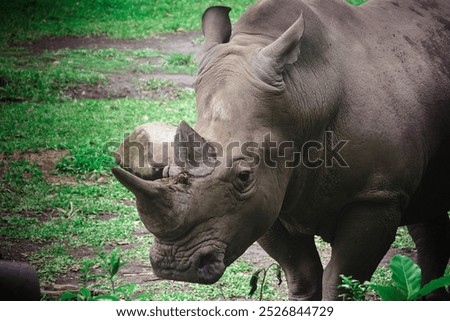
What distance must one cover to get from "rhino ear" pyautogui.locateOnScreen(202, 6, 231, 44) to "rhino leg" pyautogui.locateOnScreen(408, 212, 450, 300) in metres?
2.34

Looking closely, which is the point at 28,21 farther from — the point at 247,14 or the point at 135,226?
the point at 247,14

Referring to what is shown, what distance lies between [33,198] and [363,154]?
4.11 metres

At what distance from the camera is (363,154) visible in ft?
17.0

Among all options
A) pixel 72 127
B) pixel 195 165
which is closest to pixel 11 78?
pixel 72 127

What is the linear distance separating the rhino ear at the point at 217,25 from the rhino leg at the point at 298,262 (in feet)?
4.17

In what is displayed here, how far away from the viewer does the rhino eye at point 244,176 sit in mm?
4621

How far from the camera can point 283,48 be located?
486 centimetres

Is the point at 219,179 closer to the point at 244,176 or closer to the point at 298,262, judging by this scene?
the point at 244,176

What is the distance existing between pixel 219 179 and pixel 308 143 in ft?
2.70

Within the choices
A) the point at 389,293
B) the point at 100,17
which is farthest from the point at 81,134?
the point at 389,293

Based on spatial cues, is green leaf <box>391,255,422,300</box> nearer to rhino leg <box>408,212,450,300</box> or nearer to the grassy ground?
the grassy ground

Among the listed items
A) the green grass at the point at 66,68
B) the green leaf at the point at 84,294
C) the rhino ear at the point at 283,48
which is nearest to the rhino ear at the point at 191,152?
the rhino ear at the point at 283,48

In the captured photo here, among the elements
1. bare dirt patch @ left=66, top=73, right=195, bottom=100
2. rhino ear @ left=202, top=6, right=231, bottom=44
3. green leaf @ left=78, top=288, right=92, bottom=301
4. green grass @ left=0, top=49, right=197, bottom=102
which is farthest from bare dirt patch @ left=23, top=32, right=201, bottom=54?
green leaf @ left=78, top=288, right=92, bottom=301
